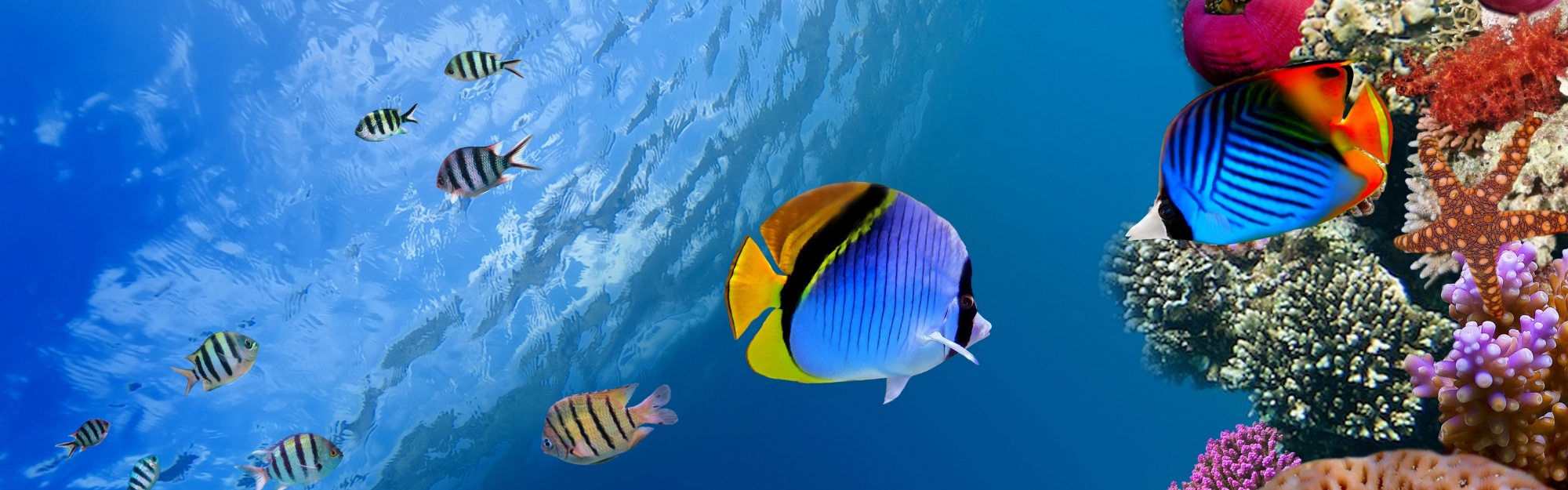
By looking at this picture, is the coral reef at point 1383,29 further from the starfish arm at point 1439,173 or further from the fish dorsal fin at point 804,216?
the fish dorsal fin at point 804,216

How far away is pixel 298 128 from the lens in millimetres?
13633

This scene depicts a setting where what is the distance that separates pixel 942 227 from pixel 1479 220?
127 inches

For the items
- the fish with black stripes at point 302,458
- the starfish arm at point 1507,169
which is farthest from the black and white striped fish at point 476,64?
the starfish arm at point 1507,169

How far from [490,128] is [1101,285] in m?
13.9

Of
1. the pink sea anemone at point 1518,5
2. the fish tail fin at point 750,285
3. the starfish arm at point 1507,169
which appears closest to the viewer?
the fish tail fin at point 750,285

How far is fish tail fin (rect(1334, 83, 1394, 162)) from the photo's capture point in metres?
1.38

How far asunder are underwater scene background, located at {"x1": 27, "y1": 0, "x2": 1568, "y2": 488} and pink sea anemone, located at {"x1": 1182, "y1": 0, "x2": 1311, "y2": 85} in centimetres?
10

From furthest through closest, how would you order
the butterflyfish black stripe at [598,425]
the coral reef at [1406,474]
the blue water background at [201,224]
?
the blue water background at [201,224], the butterflyfish black stripe at [598,425], the coral reef at [1406,474]

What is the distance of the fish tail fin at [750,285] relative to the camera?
3.94ft

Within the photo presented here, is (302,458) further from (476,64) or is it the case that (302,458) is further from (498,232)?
(498,232)

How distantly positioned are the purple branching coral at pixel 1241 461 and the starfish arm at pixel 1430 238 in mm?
2619

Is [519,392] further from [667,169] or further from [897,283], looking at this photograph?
[897,283]

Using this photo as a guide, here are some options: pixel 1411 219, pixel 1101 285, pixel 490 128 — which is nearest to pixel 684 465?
pixel 490 128

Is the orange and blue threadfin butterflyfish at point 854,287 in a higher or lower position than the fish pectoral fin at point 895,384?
higher
